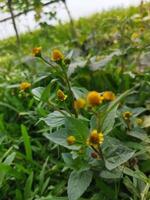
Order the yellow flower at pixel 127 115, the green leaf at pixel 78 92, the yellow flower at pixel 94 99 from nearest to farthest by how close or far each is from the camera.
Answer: the yellow flower at pixel 94 99 < the yellow flower at pixel 127 115 < the green leaf at pixel 78 92

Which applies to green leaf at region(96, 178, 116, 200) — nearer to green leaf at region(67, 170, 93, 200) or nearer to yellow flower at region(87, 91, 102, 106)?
green leaf at region(67, 170, 93, 200)

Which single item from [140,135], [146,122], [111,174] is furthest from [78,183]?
[146,122]

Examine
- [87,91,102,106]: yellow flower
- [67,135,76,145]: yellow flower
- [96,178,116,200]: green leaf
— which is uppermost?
[87,91,102,106]: yellow flower

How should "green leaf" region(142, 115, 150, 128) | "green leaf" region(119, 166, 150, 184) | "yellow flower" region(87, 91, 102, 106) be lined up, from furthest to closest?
"green leaf" region(142, 115, 150, 128) → "green leaf" region(119, 166, 150, 184) → "yellow flower" region(87, 91, 102, 106)

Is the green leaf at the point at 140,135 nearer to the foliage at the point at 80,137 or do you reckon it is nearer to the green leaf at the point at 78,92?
the foliage at the point at 80,137

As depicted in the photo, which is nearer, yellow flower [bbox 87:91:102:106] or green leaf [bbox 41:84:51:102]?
yellow flower [bbox 87:91:102:106]

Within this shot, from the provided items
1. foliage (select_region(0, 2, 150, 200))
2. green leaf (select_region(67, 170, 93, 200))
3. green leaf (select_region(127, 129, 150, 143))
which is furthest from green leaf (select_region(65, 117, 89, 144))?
green leaf (select_region(127, 129, 150, 143))

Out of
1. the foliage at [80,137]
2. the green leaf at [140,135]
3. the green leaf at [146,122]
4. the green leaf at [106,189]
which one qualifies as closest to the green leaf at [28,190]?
A: the foliage at [80,137]

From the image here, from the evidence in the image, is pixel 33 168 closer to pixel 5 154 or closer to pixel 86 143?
pixel 5 154
